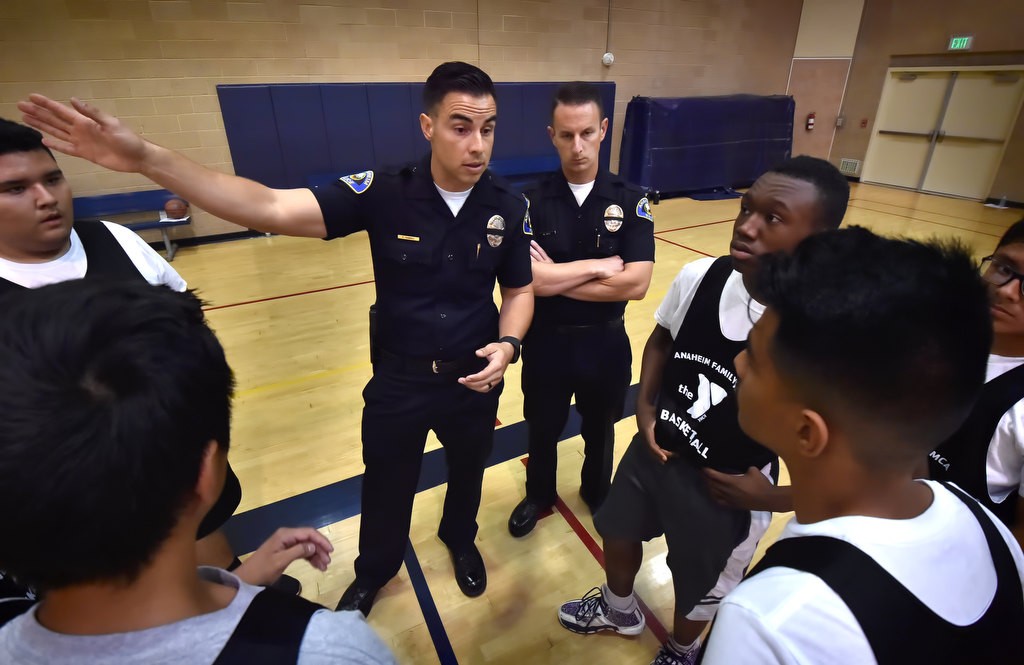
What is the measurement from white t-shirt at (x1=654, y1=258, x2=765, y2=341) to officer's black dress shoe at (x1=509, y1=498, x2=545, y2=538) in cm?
134

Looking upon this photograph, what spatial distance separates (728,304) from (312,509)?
235cm

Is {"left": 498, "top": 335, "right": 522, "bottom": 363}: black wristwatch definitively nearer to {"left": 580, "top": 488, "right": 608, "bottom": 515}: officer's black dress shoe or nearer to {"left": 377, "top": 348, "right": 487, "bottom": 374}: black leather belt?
{"left": 377, "top": 348, "right": 487, "bottom": 374}: black leather belt

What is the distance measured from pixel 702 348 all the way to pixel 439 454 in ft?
6.65

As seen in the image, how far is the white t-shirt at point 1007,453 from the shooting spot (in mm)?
1244

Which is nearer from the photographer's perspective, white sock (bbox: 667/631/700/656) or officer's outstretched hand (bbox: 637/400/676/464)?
officer's outstretched hand (bbox: 637/400/676/464)

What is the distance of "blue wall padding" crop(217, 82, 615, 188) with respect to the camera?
6.76 meters

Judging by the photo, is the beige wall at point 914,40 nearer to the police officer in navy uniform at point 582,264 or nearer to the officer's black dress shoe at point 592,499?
the police officer in navy uniform at point 582,264

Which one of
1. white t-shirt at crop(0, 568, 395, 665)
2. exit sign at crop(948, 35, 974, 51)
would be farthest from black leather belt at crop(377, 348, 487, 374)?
exit sign at crop(948, 35, 974, 51)

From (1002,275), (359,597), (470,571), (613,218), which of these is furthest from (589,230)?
(359,597)

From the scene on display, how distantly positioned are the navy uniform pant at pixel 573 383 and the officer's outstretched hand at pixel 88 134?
5.17ft

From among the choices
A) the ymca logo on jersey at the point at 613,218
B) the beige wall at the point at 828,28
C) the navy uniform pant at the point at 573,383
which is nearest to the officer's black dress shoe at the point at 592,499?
the navy uniform pant at the point at 573,383

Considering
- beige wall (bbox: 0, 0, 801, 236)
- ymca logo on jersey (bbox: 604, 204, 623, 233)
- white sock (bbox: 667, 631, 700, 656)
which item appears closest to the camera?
white sock (bbox: 667, 631, 700, 656)

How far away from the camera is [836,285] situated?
800mm

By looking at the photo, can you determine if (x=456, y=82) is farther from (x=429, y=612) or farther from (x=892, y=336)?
(x=429, y=612)
